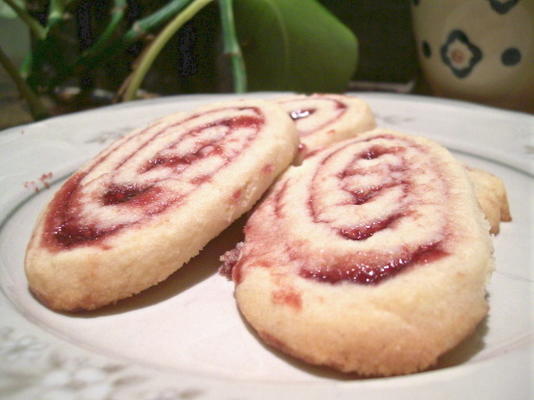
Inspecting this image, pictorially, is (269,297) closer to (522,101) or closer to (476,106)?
(476,106)

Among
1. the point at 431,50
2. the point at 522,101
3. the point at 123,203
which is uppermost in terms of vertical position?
the point at 123,203

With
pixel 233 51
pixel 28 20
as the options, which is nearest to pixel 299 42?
pixel 233 51

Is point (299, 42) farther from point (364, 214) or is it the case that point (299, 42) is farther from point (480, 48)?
point (364, 214)

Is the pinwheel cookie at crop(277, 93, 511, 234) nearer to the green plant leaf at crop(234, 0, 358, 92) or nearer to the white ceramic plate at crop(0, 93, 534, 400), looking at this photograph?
the white ceramic plate at crop(0, 93, 534, 400)

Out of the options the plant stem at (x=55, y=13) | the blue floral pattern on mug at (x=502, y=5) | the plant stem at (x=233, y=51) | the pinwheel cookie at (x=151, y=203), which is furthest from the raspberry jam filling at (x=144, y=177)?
the blue floral pattern on mug at (x=502, y=5)

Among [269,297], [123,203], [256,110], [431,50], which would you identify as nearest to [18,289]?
[123,203]

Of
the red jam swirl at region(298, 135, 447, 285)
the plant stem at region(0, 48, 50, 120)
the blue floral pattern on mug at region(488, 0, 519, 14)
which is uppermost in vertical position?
the blue floral pattern on mug at region(488, 0, 519, 14)

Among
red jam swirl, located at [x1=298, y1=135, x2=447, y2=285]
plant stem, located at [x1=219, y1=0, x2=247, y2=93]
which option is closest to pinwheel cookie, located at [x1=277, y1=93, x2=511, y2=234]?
red jam swirl, located at [x1=298, y1=135, x2=447, y2=285]
